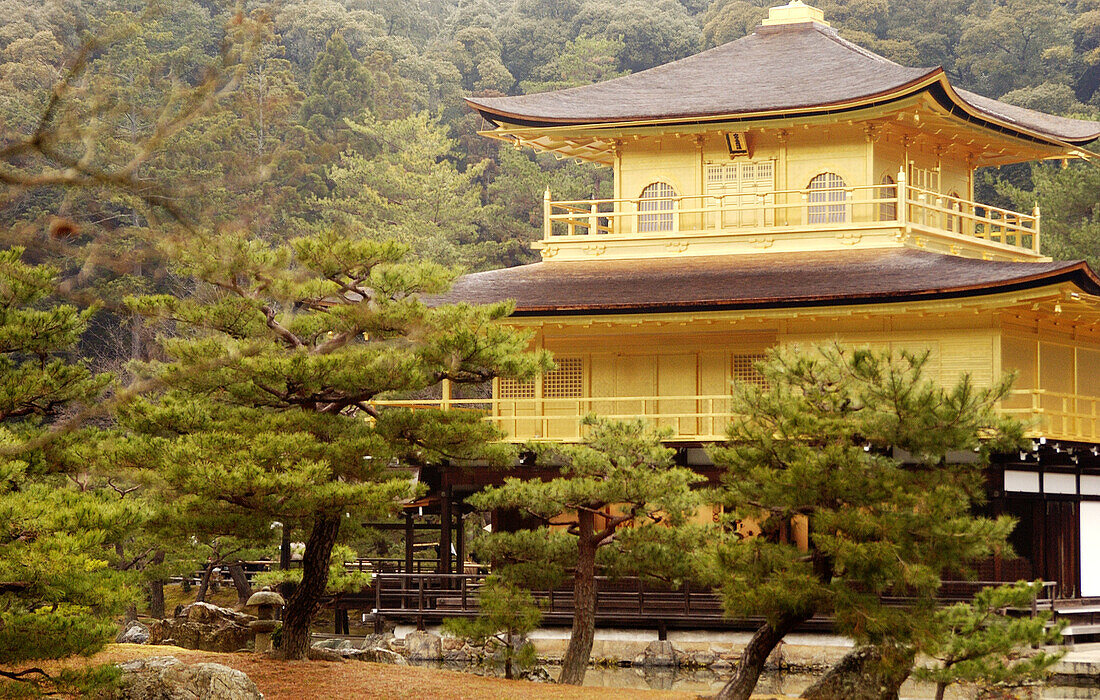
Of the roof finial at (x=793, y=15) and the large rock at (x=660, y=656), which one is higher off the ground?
the roof finial at (x=793, y=15)

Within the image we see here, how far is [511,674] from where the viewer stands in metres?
17.9

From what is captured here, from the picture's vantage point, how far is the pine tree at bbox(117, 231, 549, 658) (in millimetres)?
15281

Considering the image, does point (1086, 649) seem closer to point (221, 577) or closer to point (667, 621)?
point (667, 621)

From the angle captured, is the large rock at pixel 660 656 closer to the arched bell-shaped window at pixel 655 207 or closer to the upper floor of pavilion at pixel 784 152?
the upper floor of pavilion at pixel 784 152

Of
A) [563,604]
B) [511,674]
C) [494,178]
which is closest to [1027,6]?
[494,178]

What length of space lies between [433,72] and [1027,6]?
83.8 ft

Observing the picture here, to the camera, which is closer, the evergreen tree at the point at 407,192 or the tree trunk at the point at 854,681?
the tree trunk at the point at 854,681

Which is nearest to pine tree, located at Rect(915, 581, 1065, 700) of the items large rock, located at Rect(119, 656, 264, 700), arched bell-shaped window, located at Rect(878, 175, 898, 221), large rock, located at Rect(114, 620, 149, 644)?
large rock, located at Rect(119, 656, 264, 700)

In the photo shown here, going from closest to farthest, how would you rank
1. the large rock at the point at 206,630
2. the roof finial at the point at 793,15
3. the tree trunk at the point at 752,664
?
the tree trunk at the point at 752,664, the large rock at the point at 206,630, the roof finial at the point at 793,15

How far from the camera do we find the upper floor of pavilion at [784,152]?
2541cm

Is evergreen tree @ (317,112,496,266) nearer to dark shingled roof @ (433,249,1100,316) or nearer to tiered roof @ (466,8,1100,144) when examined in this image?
tiered roof @ (466,8,1100,144)

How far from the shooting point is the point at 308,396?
16.8 meters

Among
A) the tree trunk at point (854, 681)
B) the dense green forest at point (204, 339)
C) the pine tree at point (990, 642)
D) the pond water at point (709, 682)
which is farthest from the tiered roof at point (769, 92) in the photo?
the pine tree at point (990, 642)

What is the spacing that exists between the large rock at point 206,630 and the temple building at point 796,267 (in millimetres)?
3990
